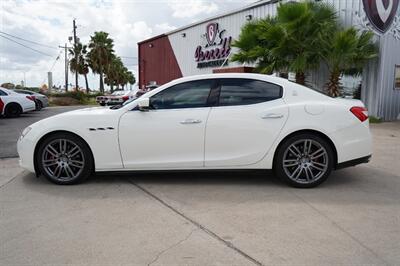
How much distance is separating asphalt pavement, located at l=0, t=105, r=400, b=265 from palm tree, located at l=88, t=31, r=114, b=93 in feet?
167

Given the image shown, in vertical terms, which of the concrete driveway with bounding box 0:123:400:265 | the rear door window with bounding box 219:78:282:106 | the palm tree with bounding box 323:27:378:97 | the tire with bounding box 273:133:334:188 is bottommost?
the concrete driveway with bounding box 0:123:400:265

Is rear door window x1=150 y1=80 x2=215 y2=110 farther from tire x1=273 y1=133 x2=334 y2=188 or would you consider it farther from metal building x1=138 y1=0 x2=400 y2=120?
metal building x1=138 y1=0 x2=400 y2=120

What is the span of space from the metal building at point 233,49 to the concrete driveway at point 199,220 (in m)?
9.25

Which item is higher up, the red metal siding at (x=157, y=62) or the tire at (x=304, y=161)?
the red metal siding at (x=157, y=62)

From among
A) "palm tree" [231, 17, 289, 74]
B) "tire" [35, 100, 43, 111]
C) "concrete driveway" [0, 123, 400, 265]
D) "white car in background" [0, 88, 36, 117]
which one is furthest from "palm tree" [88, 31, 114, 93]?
"concrete driveway" [0, 123, 400, 265]

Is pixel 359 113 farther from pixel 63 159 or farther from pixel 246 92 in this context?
pixel 63 159

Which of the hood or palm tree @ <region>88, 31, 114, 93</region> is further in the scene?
→ palm tree @ <region>88, 31, 114, 93</region>

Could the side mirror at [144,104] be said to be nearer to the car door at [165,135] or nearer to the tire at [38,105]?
the car door at [165,135]

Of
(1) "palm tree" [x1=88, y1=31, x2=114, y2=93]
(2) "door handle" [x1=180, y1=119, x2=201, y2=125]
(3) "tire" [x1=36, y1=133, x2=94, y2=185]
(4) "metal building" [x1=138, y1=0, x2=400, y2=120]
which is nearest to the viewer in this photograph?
(2) "door handle" [x1=180, y1=119, x2=201, y2=125]

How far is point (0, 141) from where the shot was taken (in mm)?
9156

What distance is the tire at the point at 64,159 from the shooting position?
5.02 m

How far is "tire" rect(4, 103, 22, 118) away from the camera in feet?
53.8

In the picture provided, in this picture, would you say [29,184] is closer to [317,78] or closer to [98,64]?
[317,78]

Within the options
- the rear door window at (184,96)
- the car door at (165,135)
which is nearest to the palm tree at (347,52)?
the rear door window at (184,96)
